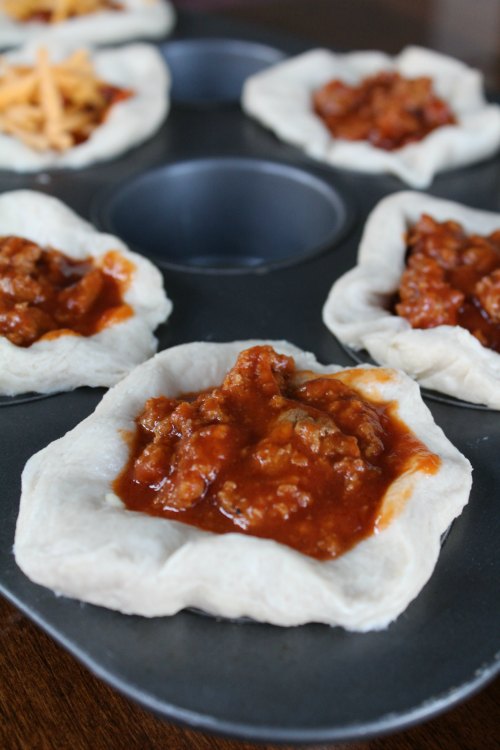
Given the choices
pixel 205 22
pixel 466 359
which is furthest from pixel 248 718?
pixel 205 22

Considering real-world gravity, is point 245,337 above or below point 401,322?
below

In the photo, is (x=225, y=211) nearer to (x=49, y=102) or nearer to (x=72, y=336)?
(x=49, y=102)

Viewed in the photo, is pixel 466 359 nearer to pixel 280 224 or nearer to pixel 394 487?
pixel 394 487

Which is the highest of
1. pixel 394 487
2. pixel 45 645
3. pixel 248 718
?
pixel 394 487

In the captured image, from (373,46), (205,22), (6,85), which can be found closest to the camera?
(6,85)

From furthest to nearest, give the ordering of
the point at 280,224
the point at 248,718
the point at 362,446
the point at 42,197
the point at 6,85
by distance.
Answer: the point at 280,224 < the point at 6,85 < the point at 42,197 < the point at 362,446 < the point at 248,718

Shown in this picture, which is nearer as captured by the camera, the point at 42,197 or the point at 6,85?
the point at 42,197

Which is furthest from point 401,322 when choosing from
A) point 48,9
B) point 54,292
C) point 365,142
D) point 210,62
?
point 48,9
